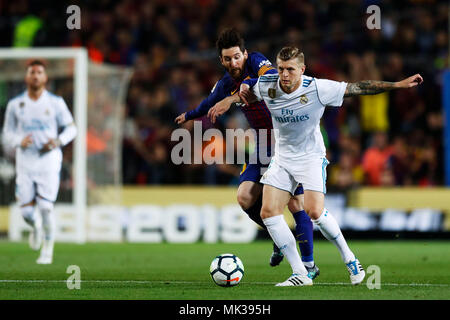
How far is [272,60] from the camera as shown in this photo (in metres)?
18.4

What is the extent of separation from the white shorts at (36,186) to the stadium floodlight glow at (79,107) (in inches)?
140

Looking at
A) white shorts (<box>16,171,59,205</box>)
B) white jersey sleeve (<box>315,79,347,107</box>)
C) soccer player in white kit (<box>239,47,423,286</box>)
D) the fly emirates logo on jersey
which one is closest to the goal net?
white shorts (<box>16,171,59,205</box>)

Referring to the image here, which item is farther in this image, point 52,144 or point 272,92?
point 52,144

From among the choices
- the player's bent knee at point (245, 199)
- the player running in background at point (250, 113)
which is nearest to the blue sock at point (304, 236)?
the player running in background at point (250, 113)

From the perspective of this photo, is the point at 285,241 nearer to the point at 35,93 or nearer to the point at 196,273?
the point at 196,273

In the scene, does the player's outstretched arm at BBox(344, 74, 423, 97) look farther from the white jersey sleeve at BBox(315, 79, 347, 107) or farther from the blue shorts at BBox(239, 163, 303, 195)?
the blue shorts at BBox(239, 163, 303, 195)

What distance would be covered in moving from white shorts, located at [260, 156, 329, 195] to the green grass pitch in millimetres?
925

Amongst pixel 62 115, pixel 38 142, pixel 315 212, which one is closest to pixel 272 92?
pixel 315 212

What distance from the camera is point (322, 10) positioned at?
2048 centimetres

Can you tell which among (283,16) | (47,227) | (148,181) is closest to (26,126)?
(47,227)

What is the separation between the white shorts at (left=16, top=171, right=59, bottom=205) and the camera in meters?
11.3

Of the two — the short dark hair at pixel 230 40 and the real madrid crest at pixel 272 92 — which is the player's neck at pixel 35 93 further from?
the real madrid crest at pixel 272 92

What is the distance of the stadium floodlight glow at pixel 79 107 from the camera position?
49.7ft

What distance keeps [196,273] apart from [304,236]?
4.91 feet
